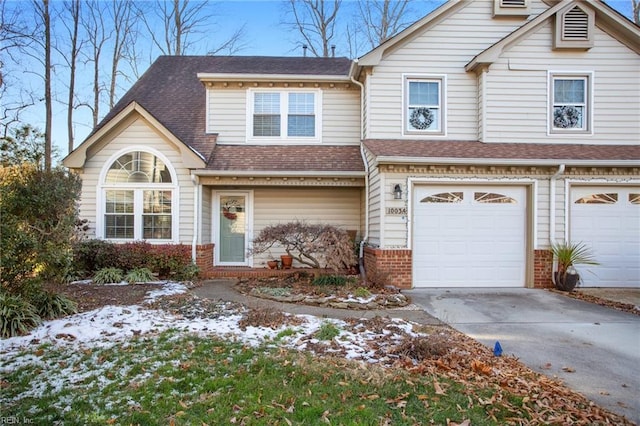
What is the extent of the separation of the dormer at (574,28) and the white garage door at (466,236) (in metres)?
4.00

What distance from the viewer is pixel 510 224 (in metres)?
9.20

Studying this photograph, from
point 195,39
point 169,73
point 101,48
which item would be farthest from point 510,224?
point 101,48

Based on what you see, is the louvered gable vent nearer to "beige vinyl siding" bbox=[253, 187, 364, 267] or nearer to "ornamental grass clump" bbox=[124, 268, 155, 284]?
"beige vinyl siding" bbox=[253, 187, 364, 267]

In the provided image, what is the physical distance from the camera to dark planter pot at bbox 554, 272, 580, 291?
337 inches

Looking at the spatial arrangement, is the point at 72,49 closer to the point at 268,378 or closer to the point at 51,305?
the point at 51,305

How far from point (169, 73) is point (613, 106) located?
45.4 ft

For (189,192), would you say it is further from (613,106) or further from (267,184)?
(613,106)

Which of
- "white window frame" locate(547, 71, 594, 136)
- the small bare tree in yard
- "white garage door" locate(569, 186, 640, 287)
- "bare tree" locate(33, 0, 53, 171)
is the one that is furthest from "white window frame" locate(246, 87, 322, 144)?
"bare tree" locate(33, 0, 53, 171)

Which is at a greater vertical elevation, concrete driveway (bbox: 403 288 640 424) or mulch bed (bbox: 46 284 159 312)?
mulch bed (bbox: 46 284 159 312)

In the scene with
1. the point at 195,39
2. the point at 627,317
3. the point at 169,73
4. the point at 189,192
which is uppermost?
the point at 195,39

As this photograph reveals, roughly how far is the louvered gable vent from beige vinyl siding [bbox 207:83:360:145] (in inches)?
216

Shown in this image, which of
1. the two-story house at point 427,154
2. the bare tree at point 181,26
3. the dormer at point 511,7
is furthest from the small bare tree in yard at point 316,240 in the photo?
the bare tree at point 181,26

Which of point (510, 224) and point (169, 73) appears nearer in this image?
point (510, 224)

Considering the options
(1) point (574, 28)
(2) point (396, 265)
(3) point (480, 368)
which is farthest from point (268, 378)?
(1) point (574, 28)
